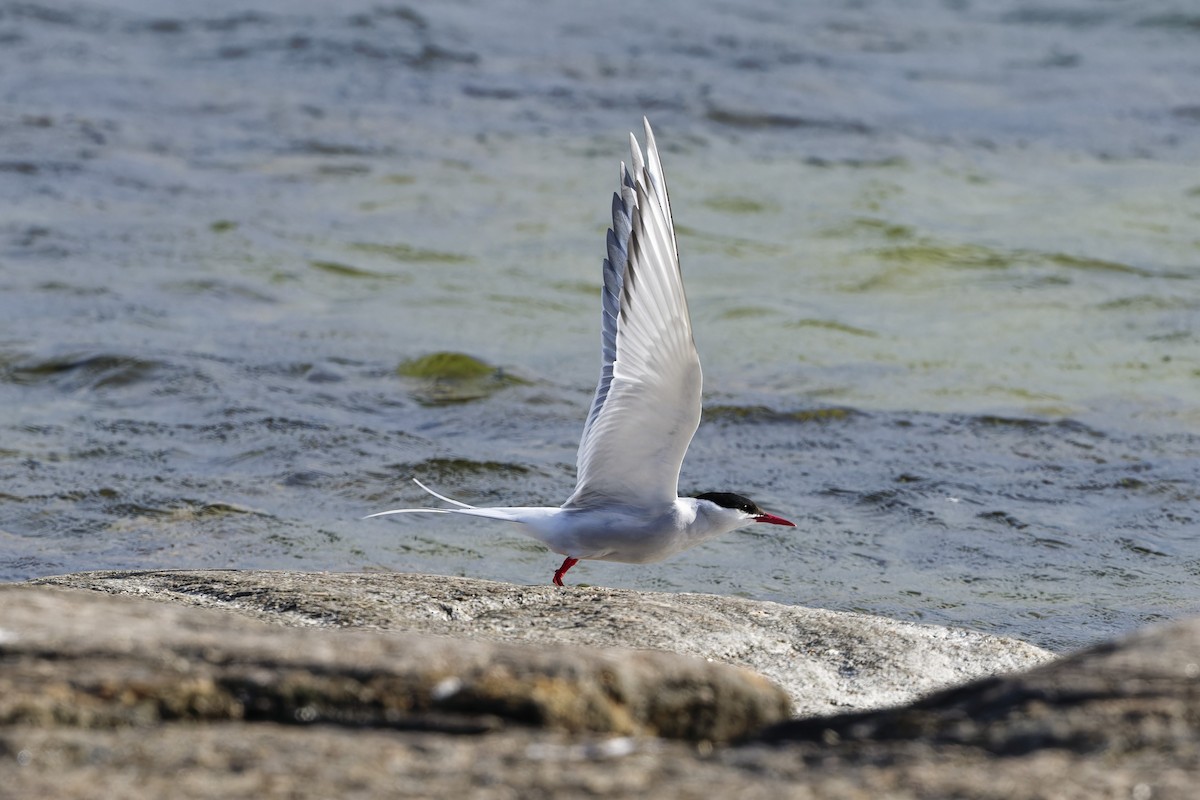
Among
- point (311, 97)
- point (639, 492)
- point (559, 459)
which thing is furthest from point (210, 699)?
point (311, 97)

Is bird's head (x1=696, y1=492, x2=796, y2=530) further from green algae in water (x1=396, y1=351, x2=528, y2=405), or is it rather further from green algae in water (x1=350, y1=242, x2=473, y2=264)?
green algae in water (x1=350, y1=242, x2=473, y2=264)

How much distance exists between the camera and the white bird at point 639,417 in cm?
490

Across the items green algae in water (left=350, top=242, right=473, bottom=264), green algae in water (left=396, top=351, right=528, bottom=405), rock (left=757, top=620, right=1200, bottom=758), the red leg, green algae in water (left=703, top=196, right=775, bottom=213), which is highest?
rock (left=757, top=620, right=1200, bottom=758)

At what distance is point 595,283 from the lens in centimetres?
1108

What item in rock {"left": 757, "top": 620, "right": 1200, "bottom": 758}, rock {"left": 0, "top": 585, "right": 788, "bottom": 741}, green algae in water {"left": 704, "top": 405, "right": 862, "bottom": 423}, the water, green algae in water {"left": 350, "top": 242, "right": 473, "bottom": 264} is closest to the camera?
rock {"left": 757, "top": 620, "right": 1200, "bottom": 758}

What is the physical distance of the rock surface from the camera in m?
2.68

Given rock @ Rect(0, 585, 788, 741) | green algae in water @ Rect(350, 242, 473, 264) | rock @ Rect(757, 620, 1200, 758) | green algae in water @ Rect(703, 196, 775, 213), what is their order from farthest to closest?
green algae in water @ Rect(703, 196, 775, 213) < green algae in water @ Rect(350, 242, 473, 264) < rock @ Rect(0, 585, 788, 741) < rock @ Rect(757, 620, 1200, 758)

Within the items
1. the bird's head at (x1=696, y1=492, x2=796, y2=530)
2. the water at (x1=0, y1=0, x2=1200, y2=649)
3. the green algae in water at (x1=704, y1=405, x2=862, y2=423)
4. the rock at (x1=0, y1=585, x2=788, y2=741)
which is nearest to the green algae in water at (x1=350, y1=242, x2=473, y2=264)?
the water at (x1=0, y1=0, x2=1200, y2=649)

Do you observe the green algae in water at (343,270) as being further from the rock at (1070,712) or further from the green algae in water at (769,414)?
the rock at (1070,712)

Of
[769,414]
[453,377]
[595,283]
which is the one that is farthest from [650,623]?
[595,283]

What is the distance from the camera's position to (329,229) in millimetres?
11953

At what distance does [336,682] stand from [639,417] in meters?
2.27

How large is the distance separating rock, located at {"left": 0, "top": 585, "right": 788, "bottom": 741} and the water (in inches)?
119

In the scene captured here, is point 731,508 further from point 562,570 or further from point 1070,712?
point 1070,712
